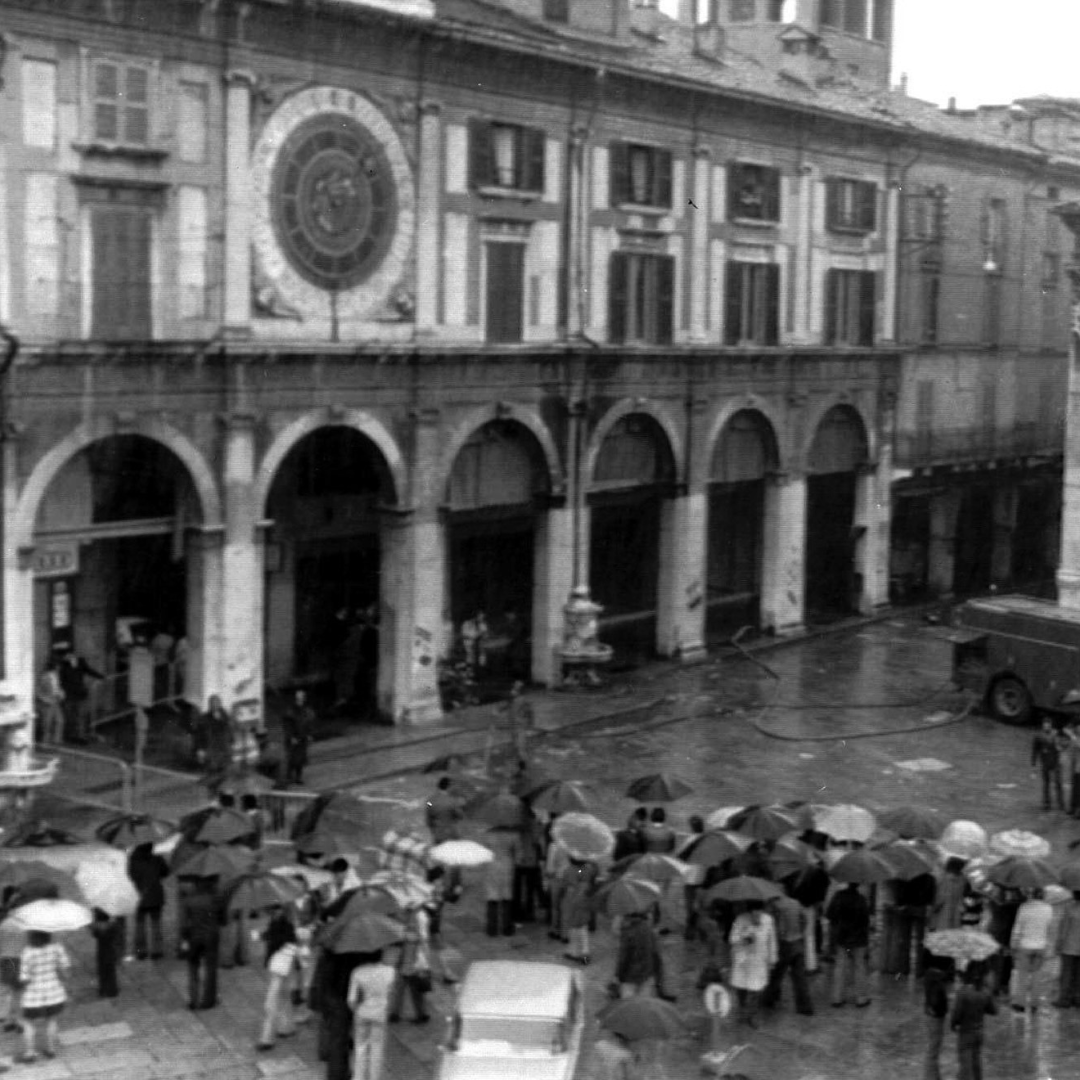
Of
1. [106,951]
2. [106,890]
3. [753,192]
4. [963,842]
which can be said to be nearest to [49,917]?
[106,890]

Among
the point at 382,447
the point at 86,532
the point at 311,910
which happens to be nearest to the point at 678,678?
the point at 382,447

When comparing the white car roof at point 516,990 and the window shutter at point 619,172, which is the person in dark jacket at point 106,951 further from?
the window shutter at point 619,172

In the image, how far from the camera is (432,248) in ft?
119

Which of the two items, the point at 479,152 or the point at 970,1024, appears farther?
the point at 479,152

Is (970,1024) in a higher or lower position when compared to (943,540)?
lower

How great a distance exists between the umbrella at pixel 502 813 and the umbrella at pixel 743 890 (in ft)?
12.2

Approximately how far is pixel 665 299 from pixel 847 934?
23.5 metres

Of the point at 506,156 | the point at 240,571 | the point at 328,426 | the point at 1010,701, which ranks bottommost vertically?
the point at 1010,701

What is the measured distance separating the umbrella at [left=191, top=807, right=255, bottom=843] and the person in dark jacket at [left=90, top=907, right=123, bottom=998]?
4.57 ft

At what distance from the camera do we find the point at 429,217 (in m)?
A: 36.1

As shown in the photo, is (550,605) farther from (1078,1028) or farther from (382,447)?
(1078,1028)

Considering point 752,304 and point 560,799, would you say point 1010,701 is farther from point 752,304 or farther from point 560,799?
point 560,799

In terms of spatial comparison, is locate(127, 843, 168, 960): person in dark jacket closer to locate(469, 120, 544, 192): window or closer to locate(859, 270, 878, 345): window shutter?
locate(469, 120, 544, 192): window

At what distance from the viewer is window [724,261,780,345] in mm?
44500
